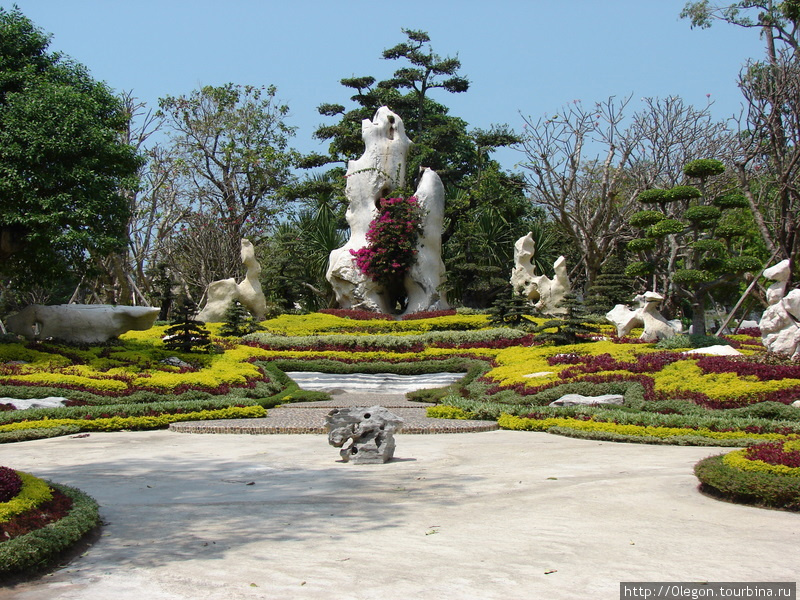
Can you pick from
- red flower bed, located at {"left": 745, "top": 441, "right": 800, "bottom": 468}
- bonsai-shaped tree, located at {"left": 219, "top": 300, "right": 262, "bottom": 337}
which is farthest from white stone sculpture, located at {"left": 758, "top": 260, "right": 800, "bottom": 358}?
bonsai-shaped tree, located at {"left": 219, "top": 300, "right": 262, "bottom": 337}

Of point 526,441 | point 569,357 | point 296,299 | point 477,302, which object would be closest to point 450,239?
point 477,302

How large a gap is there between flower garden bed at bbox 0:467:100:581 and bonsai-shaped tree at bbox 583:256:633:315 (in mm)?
23613

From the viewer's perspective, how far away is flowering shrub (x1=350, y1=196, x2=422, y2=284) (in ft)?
97.4

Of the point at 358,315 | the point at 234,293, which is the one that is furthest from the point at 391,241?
the point at 234,293

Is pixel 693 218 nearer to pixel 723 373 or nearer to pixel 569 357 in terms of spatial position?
pixel 569 357

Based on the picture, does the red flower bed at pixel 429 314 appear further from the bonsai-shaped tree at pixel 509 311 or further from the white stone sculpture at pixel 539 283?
the bonsai-shaped tree at pixel 509 311

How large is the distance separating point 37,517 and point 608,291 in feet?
82.6

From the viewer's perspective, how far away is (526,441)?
10484 mm

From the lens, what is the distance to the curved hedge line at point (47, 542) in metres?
4.54

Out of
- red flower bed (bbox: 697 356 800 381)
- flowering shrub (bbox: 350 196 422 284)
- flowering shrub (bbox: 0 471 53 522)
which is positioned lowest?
flowering shrub (bbox: 0 471 53 522)

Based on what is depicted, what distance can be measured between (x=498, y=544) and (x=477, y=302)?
28.3 m

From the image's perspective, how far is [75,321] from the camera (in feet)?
58.1

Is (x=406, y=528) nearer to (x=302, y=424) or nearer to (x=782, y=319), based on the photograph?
(x=302, y=424)

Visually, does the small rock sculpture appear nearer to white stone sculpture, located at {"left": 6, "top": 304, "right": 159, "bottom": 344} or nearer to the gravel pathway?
the gravel pathway
